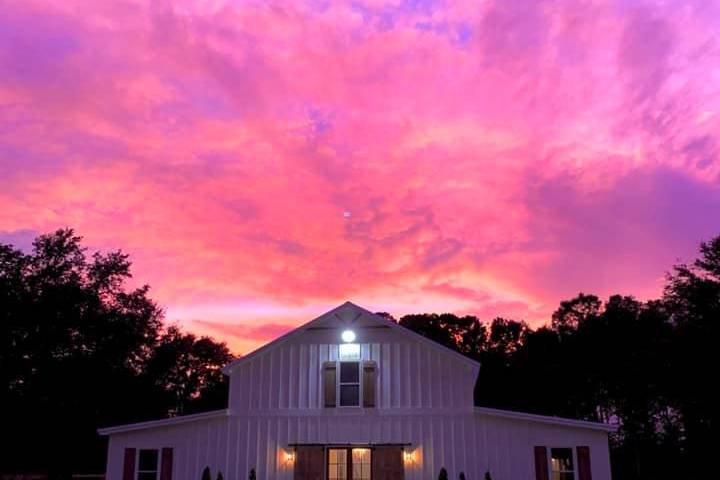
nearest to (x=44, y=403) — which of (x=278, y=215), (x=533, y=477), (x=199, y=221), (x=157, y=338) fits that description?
(x=157, y=338)

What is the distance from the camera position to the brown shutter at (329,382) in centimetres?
2140

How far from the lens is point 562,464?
66.5 ft

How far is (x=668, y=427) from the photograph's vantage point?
4344 cm

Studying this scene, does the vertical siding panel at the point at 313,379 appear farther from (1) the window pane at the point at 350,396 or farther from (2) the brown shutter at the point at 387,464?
(2) the brown shutter at the point at 387,464

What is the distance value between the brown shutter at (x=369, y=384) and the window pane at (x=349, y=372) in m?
0.26

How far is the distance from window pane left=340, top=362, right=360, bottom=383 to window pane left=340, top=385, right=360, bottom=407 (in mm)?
240

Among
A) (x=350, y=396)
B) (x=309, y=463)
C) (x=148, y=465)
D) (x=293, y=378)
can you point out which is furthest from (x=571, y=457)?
(x=148, y=465)

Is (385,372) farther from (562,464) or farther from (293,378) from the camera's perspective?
(562,464)

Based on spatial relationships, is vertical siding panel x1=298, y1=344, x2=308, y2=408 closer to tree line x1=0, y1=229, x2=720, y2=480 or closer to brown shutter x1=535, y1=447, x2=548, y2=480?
brown shutter x1=535, y1=447, x2=548, y2=480

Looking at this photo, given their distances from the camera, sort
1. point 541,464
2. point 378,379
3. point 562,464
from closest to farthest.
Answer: point 541,464 < point 562,464 < point 378,379

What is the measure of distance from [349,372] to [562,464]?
713 cm

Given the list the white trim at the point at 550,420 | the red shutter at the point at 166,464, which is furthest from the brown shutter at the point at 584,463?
the red shutter at the point at 166,464

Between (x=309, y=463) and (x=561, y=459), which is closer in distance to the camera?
(x=561, y=459)

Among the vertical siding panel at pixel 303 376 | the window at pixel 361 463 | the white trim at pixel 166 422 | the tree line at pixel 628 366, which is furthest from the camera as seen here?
the tree line at pixel 628 366
